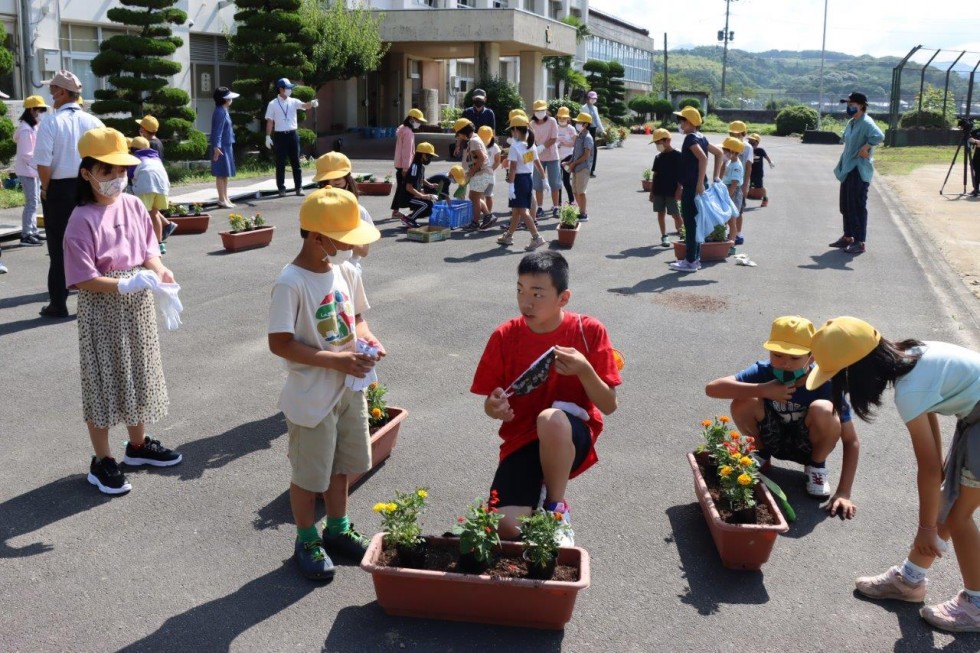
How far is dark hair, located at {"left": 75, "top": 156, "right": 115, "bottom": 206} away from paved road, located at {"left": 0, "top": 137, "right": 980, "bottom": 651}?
161 centimetres

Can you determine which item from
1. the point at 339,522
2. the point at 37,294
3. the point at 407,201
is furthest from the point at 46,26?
the point at 339,522

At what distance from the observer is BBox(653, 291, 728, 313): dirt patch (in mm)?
9781

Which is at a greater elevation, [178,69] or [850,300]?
[178,69]

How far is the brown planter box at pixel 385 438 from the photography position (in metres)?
5.37

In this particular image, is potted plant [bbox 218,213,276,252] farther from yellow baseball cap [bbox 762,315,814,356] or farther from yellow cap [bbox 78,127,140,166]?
yellow baseball cap [bbox 762,315,814,356]

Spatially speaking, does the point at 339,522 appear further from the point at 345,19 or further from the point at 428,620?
the point at 345,19

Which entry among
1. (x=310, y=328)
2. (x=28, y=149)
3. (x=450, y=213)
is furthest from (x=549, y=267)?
(x=28, y=149)

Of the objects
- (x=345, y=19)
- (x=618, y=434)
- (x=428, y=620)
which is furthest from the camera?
(x=345, y=19)

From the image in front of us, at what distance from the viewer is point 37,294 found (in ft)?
32.1

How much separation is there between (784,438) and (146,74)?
1980cm

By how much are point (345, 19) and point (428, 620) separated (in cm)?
2582

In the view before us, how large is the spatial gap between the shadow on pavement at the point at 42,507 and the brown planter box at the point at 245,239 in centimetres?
718

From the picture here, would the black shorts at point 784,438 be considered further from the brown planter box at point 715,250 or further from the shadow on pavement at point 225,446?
the brown planter box at point 715,250

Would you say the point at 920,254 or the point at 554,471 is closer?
the point at 554,471
